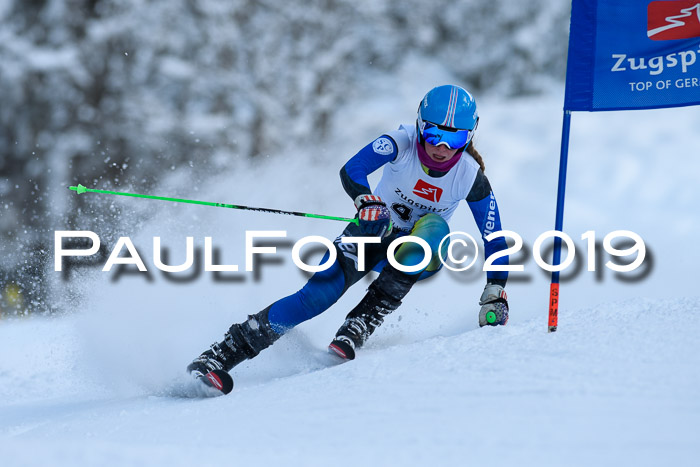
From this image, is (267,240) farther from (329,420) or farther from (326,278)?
(329,420)

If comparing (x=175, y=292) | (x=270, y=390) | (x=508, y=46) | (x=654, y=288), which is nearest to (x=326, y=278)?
(x=270, y=390)

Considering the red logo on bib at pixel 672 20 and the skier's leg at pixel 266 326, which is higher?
the red logo on bib at pixel 672 20

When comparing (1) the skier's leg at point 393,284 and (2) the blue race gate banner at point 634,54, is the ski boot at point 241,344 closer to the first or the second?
(1) the skier's leg at point 393,284

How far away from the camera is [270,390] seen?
3367mm

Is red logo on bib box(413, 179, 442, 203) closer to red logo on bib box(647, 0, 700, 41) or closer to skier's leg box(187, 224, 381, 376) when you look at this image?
skier's leg box(187, 224, 381, 376)

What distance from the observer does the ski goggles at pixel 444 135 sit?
12.3 ft

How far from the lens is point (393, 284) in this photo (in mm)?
3889

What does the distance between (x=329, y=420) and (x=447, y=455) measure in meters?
0.54

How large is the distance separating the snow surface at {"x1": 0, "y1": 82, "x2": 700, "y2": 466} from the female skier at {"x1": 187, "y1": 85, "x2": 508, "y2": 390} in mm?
198

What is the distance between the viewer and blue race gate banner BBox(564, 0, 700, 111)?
3518mm

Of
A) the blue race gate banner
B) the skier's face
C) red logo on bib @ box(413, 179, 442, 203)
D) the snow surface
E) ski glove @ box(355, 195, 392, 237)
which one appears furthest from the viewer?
red logo on bib @ box(413, 179, 442, 203)

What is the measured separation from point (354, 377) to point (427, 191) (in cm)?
120

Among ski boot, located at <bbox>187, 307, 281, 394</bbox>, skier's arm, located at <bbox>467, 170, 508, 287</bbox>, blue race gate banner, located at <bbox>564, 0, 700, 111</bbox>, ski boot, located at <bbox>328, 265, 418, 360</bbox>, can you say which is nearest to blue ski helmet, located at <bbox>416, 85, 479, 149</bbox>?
skier's arm, located at <bbox>467, 170, 508, 287</bbox>

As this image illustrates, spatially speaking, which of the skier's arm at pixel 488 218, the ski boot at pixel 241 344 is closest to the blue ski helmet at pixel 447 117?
the skier's arm at pixel 488 218
